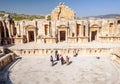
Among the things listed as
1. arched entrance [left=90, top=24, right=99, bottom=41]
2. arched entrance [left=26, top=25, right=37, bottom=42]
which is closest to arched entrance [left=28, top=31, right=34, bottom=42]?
arched entrance [left=26, top=25, right=37, bottom=42]

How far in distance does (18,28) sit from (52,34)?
5.94 meters

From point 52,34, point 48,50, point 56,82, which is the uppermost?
point 52,34

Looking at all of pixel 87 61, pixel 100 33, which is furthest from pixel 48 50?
pixel 100 33

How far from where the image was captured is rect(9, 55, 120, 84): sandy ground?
39.8 feet

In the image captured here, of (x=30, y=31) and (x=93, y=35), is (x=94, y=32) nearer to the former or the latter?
(x=93, y=35)

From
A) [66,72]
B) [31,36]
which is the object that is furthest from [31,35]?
[66,72]

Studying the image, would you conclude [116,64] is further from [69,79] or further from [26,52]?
[26,52]

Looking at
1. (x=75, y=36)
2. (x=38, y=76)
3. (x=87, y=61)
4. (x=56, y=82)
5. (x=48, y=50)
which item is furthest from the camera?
(x=75, y=36)

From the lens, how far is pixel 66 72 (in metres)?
14.0

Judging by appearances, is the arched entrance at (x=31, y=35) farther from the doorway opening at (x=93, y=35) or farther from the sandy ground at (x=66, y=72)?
the doorway opening at (x=93, y=35)

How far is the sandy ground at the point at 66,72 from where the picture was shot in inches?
477

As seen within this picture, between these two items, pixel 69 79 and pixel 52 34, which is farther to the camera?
pixel 52 34

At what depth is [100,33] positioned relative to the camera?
2672cm

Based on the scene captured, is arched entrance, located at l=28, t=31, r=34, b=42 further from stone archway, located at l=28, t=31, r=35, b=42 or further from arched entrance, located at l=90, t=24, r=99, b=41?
arched entrance, located at l=90, t=24, r=99, b=41
